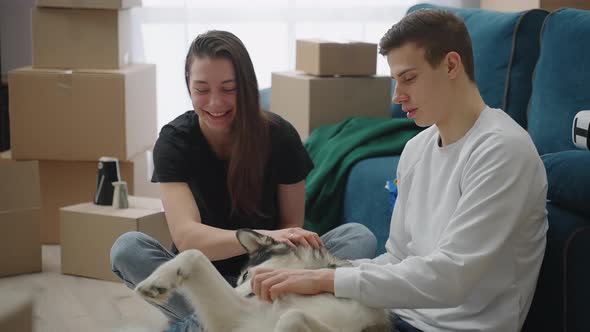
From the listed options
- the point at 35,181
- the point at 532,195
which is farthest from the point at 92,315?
the point at 532,195

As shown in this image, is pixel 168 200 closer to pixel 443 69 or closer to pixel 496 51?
pixel 443 69

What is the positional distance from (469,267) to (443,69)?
16.0 inches

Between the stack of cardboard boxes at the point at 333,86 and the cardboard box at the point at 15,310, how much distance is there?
272 centimetres

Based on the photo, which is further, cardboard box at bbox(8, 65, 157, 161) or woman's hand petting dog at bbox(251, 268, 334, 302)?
cardboard box at bbox(8, 65, 157, 161)

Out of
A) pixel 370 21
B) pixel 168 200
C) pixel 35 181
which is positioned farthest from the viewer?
pixel 370 21

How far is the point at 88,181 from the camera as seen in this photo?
11.7 feet

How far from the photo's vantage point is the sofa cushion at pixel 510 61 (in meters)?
2.76

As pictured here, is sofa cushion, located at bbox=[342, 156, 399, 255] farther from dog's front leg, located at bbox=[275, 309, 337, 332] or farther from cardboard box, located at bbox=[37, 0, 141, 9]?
cardboard box, located at bbox=[37, 0, 141, 9]

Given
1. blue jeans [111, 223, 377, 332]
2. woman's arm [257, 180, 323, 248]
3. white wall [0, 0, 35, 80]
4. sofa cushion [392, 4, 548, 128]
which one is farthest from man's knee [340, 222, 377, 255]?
white wall [0, 0, 35, 80]

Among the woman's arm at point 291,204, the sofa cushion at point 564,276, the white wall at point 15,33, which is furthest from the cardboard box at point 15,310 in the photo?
the white wall at point 15,33

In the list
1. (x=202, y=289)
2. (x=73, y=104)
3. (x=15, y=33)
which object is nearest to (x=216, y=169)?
(x=202, y=289)

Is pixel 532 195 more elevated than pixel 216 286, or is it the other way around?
pixel 532 195

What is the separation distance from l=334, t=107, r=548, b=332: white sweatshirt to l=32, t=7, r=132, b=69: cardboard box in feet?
7.44

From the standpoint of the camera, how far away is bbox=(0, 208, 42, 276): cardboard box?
10.5 ft
